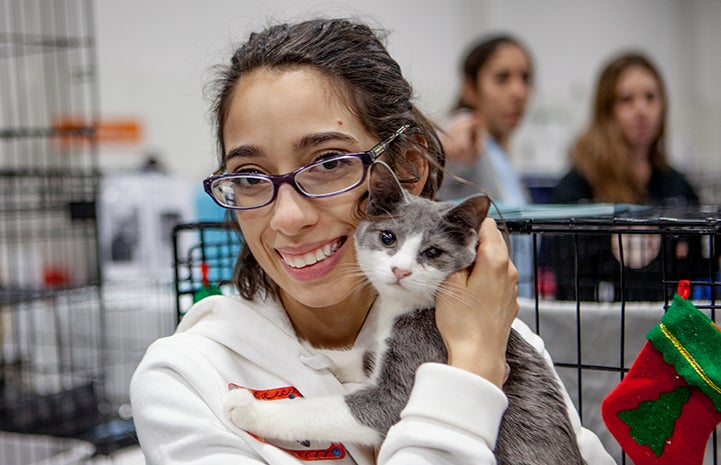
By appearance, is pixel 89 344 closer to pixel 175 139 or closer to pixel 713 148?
pixel 175 139

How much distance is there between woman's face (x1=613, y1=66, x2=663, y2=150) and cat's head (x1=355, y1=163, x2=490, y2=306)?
1967 millimetres

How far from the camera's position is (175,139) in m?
4.07

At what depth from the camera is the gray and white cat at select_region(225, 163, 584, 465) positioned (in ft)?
3.03

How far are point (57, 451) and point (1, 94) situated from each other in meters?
1.70

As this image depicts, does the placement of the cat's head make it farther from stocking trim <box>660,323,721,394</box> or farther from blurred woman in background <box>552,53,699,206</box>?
blurred woman in background <box>552,53,699,206</box>

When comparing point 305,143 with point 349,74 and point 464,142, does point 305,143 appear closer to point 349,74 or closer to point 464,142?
point 349,74

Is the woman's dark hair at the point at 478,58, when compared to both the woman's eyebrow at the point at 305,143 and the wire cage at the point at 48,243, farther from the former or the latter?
the woman's eyebrow at the point at 305,143

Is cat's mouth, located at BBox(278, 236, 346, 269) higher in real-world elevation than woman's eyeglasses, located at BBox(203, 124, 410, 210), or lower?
lower

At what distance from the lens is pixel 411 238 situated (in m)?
0.99

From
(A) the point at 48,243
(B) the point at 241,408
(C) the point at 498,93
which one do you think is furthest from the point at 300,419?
(A) the point at 48,243

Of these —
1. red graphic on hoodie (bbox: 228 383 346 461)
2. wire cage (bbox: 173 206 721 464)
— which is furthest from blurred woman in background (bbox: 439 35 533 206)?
red graphic on hoodie (bbox: 228 383 346 461)

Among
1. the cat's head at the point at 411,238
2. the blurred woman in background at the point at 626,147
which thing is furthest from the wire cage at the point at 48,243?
the blurred woman in background at the point at 626,147

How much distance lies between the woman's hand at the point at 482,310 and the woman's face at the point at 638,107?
6.45ft

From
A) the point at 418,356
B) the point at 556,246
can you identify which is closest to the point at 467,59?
the point at 556,246
